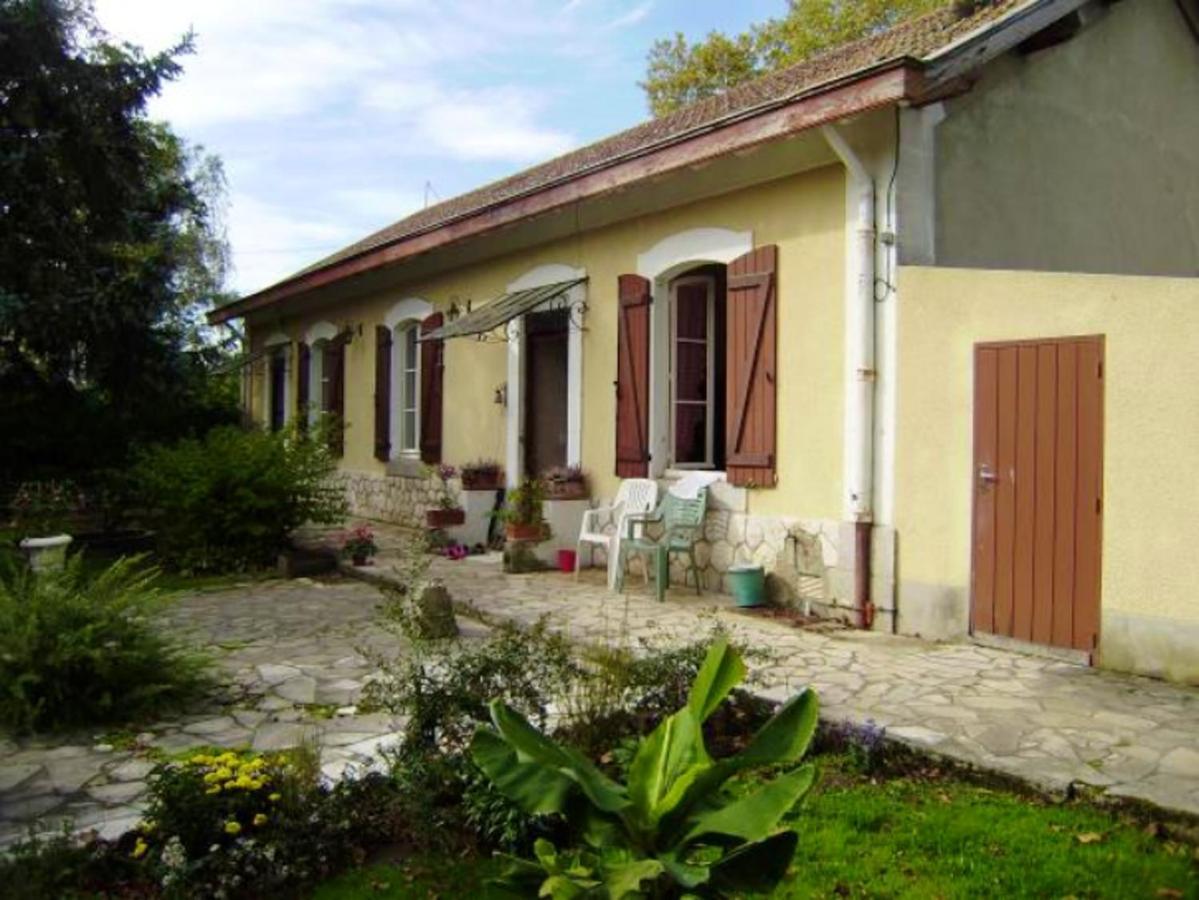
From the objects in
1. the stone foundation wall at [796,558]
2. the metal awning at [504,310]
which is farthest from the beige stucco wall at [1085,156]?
the metal awning at [504,310]

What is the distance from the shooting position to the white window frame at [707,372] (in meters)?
8.54

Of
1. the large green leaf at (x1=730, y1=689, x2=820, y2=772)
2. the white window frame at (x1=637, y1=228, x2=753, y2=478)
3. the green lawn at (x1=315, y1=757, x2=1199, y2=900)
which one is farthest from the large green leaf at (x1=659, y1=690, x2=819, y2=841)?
the white window frame at (x1=637, y1=228, x2=753, y2=478)

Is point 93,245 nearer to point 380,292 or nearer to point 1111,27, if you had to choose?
point 380,292

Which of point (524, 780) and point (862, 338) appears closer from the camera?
point (524, 780)

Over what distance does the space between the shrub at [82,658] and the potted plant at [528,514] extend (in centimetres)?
414

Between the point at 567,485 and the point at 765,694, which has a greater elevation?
the point at 567,485

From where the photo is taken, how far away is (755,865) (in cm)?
210

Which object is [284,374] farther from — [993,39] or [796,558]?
[993,39]

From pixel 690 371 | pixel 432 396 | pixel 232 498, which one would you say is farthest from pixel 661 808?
pixel 432 396

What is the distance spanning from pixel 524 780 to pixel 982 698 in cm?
327

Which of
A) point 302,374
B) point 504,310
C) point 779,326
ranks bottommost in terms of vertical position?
point 779,326

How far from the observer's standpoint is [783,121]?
20.9ft

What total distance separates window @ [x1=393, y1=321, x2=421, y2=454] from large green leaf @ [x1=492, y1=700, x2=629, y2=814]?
10.6 m

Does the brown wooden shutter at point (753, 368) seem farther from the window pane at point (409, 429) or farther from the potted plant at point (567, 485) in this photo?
the window pane at point (409, 429)
